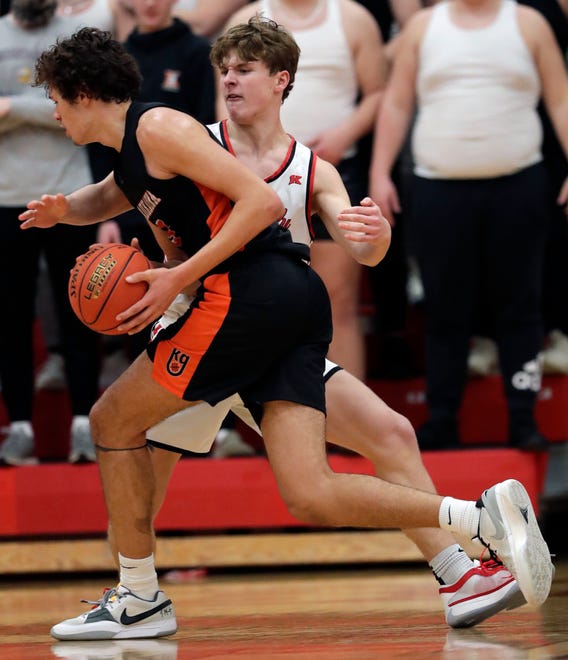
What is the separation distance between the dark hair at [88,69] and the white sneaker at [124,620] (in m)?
1.50

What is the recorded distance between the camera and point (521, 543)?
359cm

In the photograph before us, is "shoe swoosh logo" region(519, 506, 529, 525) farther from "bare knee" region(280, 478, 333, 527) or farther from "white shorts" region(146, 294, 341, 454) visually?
"white shorts" region(146, 294, 341, 454)

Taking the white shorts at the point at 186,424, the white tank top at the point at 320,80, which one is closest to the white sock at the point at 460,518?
the white shorts at the point at 186,424

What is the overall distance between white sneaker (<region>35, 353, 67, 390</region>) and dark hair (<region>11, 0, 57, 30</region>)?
160 cm

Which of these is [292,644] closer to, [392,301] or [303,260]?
[303,260]

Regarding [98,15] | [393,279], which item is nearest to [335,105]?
[393,279]

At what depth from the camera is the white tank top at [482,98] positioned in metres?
5.48

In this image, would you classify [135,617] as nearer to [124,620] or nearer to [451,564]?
[124,620]

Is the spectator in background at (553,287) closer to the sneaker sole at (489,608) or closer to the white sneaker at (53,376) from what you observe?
the white sneaker at (53,376)

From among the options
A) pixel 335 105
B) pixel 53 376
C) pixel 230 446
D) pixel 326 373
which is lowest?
pixel 230 446

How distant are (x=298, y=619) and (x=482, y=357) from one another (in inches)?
87.7

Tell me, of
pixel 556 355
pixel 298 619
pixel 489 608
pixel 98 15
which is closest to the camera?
pixel 489 608

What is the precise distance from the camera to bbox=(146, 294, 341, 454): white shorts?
3889 mm

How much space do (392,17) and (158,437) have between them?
124 inches
